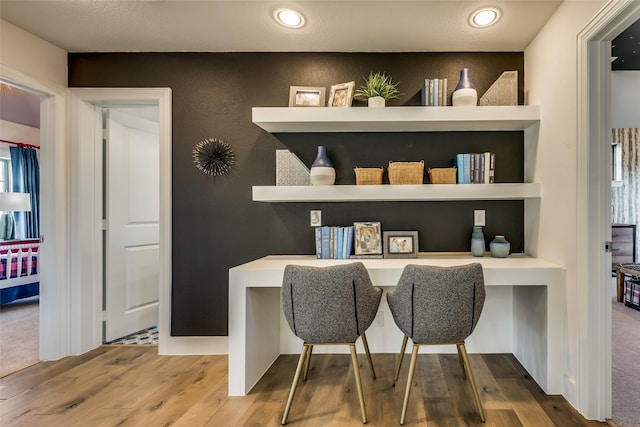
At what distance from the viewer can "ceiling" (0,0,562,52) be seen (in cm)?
198

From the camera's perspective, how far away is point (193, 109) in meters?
2.60

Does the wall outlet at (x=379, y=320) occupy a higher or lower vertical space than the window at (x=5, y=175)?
lower

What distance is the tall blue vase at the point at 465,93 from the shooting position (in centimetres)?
226

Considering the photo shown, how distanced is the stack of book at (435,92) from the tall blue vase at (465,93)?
0.09 meters

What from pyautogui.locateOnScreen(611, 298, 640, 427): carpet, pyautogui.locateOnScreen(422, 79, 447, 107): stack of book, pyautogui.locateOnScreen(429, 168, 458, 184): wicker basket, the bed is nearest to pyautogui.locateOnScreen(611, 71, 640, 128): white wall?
pyautogui.locateOnScreen(611, 298, 640, 427): carpet

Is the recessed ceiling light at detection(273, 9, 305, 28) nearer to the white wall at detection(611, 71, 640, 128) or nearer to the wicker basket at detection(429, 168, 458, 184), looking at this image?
the wicker basket at detection(429, 168, 458, 184)

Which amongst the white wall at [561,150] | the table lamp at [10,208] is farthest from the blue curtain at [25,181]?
the white wall at [561,150]

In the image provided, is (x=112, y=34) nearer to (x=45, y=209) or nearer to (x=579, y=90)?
(x=45, y=209)

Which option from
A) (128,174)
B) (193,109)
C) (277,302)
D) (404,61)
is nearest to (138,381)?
(277,302)

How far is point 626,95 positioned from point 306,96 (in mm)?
5308

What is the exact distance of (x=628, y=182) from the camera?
5352 millimetres

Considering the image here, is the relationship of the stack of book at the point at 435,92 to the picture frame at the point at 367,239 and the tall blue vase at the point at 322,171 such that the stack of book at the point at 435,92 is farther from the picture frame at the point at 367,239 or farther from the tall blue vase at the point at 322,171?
the picture frame at the point at 367,239

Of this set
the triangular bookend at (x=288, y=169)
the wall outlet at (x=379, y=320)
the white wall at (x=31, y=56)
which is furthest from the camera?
the wall outlet at (x=379, y=320)

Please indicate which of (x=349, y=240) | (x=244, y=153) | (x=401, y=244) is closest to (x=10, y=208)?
(x=244, y=153)
